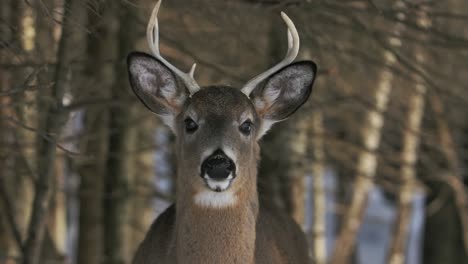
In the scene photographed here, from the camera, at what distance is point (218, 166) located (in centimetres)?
569

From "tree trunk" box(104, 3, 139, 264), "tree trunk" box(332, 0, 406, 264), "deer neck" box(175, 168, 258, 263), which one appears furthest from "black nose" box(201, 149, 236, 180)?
"tree trunk" box(332, 0, 406, 264)

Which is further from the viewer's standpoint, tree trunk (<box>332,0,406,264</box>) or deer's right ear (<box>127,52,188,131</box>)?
tree trunk (<box>332,0,406,264</box>)

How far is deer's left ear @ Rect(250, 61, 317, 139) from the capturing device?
21.5 feet

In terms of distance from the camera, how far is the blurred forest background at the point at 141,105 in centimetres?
728

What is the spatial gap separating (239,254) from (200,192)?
45 cm

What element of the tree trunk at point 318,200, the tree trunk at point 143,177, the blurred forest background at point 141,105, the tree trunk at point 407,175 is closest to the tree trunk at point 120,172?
the blurred forest background at point 141,105

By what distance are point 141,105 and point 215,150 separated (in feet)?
14.3

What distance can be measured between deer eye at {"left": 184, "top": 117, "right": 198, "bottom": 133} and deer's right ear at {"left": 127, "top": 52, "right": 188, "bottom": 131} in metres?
0.32

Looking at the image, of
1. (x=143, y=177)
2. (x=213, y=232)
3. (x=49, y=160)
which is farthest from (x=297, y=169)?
(x=213, y=232)

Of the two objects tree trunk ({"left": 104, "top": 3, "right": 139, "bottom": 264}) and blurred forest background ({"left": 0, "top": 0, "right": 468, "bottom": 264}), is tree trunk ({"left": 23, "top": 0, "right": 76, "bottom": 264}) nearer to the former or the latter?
blurred forest background ({"left": 0, "top": 0, "right": 468, "bottom": 264})

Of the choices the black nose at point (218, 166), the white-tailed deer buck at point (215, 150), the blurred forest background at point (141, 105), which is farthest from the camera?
the blurred forest background at point (141, 105)

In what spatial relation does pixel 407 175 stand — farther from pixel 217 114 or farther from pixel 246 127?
pixel 217 114

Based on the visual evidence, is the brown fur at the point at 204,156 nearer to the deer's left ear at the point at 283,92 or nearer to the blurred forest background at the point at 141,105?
the deer's left ear at the point at 283,92

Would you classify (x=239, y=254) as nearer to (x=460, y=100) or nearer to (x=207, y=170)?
(x=207, y=170)
